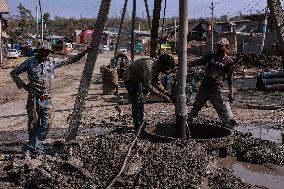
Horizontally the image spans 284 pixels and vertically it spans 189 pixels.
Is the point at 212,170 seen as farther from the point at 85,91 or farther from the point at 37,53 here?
the point at 37,53

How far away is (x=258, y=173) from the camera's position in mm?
6793

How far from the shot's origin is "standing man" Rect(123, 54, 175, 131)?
23.6 feet

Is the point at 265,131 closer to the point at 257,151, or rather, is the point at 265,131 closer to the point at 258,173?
the point at 257,151

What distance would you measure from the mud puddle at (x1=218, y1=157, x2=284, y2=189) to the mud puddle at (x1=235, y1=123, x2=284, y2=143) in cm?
168

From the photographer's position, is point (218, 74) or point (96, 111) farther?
point (96, 111)

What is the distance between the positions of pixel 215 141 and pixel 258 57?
26149mm

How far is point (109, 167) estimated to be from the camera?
229 inches

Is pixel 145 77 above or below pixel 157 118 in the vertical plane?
above

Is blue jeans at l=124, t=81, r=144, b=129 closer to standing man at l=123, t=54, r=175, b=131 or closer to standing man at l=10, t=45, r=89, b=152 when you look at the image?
standing man at l=123, t=54, r=175, b=131

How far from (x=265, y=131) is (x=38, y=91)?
4.84 metres

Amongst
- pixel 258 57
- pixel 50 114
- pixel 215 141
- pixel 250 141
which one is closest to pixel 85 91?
pixel 50 114

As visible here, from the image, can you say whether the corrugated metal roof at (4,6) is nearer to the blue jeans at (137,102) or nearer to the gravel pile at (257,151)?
the blue jeans at (137,102)

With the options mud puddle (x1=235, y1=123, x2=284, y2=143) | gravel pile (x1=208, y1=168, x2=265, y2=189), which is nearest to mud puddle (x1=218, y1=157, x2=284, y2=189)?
gravel pile (x1=208, y1=168, x2=265, y2=189)

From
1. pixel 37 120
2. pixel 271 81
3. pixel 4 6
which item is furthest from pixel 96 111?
pixel 4 6
